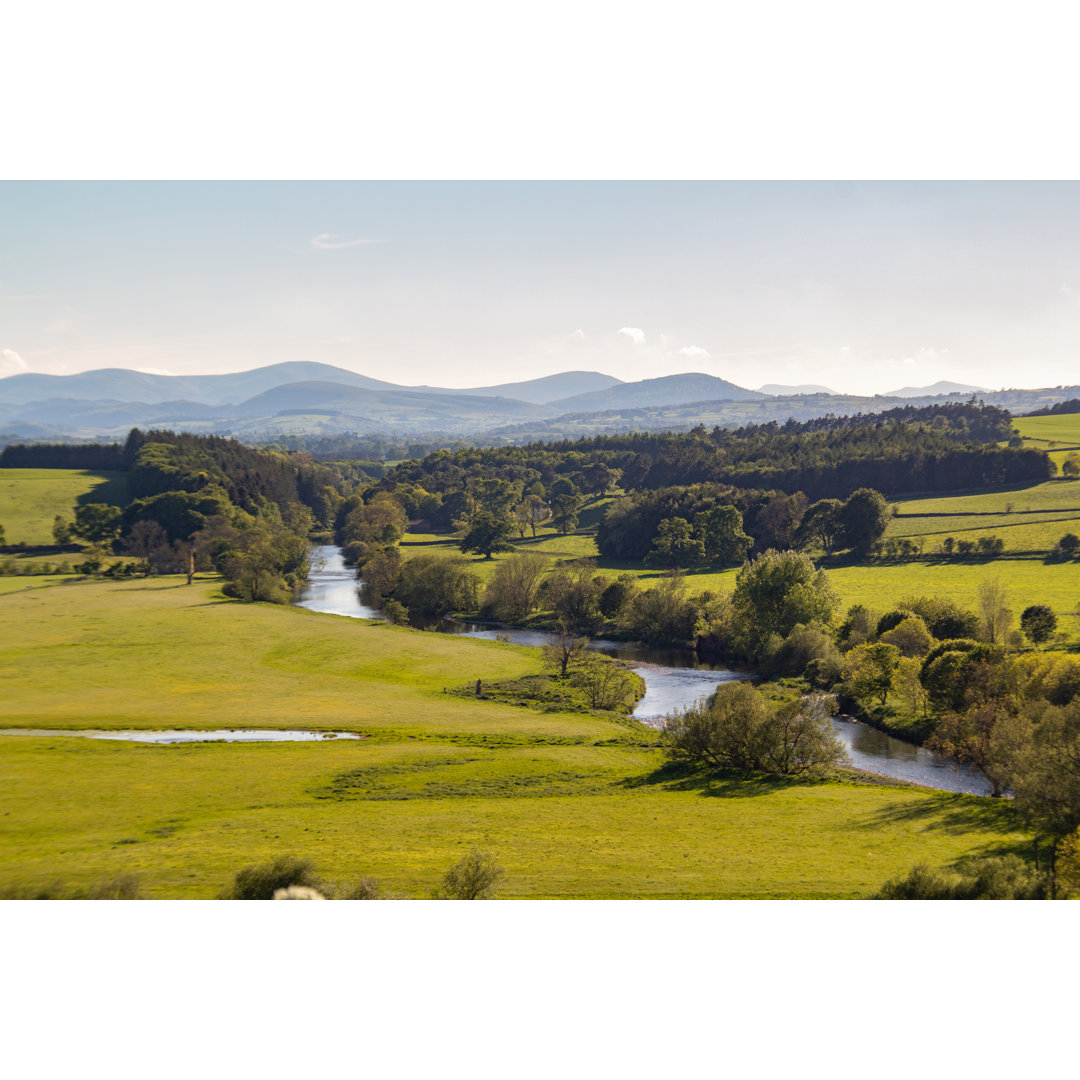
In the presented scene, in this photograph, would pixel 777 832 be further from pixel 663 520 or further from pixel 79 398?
pixel 663 520

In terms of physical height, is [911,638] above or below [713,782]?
above

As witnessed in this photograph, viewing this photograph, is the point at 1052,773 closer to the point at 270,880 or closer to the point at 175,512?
the point at 270,880

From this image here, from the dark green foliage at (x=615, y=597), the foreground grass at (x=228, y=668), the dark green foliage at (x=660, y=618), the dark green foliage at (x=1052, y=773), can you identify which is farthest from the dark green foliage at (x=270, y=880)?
the dark green foliage at (x=615, y=597)

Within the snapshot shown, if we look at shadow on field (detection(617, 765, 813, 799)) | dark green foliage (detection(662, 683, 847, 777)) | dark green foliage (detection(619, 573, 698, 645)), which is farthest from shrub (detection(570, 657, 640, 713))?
shadow on field (detection(617, 765, 813, 799))

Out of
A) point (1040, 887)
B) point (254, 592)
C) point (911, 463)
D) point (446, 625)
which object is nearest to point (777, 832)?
point (1040, 887)

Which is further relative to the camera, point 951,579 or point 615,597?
point 951,579

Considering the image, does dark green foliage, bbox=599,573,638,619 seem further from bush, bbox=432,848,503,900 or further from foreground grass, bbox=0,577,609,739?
bush, bbox=432,848,503,900

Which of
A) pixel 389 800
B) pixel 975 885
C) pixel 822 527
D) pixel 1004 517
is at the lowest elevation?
pixel 389 800

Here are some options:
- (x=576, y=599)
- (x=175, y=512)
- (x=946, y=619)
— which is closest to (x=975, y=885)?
(x=946, y=619)
